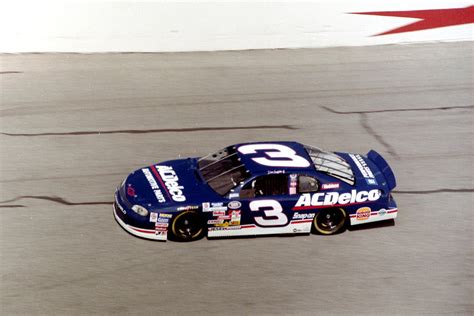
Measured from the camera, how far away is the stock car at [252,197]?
29.2 feet

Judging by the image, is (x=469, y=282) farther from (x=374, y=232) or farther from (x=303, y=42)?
(x=303, y=42)

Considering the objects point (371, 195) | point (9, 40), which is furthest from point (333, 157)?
point (9, 40)

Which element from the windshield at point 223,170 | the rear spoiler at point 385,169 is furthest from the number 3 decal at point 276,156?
the rear spoiler at point 385,169

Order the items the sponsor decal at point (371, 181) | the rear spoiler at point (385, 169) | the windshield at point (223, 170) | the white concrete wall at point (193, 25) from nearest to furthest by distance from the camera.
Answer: the windshield at point (223, 170), the sponsor decal at point (371, 181), the rear spoiler at point (385, 169), the white concrete wall at point (193, 25)

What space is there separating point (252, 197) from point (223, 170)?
0.66m

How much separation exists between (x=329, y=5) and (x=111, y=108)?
578 cm

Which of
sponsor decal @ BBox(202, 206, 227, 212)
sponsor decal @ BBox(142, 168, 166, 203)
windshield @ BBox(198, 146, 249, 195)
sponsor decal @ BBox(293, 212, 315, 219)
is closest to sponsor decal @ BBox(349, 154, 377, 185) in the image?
sponsor decal @ BBox(293, 212, 315, 219)

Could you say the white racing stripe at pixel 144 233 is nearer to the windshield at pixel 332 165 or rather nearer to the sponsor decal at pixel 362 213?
the windshield at pixel 332 165

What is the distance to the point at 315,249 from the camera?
9000mm

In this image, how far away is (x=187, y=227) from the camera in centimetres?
898

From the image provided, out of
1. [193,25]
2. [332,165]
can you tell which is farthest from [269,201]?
[193,25]

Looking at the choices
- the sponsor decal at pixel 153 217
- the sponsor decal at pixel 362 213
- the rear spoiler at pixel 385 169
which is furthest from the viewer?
the rear spoiler at pixel 385 169

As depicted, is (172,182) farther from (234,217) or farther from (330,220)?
(330,220)

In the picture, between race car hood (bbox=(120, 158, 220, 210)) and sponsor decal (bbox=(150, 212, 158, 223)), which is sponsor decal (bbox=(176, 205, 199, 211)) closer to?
race car hood (bbox=(120, 158, 220, 210))
